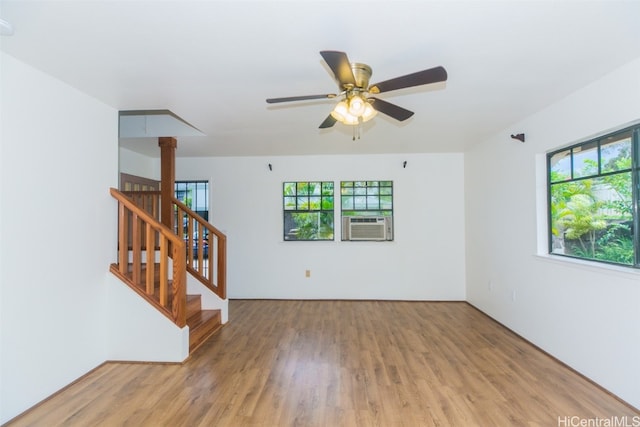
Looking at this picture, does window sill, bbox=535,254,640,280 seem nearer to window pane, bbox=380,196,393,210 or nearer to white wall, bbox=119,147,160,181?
window pane, bbox=380,196,393,210

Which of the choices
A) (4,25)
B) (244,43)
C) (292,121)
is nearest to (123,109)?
(4,25)

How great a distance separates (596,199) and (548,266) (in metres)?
0.78

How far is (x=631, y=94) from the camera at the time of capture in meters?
2.18

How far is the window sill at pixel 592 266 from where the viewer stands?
2219 mm

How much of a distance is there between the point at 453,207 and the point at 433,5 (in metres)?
4.02

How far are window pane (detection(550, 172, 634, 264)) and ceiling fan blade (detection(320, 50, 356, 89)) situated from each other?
226 centimetres

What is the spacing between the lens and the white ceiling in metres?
1.61

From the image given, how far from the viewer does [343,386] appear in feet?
8.11

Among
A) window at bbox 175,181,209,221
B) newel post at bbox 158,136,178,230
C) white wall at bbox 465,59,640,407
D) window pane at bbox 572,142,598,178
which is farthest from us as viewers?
window at bbox 175,181,209,221

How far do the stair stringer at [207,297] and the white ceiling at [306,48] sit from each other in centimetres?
208

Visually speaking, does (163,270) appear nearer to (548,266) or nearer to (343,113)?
(343,113)

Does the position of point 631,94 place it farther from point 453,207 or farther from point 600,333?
point 453,207

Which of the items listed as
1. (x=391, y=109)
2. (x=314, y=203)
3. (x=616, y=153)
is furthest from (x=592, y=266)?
(x=314, y=203)

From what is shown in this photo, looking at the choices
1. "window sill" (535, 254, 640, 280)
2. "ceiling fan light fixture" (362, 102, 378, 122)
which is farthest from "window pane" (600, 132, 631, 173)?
"ceiling fan light fixture" (362, 102, 378, 122)
